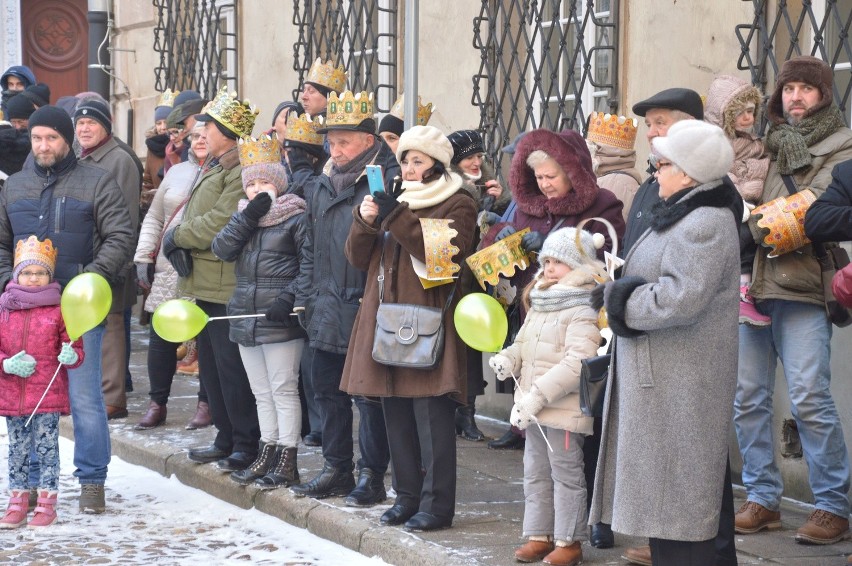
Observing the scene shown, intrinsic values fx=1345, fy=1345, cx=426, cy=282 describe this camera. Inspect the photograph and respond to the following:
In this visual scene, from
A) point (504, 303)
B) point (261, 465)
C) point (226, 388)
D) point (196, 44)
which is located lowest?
point (261, 465)

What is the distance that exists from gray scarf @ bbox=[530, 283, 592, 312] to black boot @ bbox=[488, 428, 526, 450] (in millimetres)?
2571

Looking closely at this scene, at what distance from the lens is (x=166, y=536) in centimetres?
634

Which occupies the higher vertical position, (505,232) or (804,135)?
(804,135)

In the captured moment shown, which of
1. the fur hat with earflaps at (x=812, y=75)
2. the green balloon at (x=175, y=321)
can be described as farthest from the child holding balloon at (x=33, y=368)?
the fur hat with earflaps at (x=812, y=75)

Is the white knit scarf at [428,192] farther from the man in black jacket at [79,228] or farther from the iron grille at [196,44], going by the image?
the iron grille at [196,44]

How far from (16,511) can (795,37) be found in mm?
4527

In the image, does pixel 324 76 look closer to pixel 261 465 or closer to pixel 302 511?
pixel 261 465

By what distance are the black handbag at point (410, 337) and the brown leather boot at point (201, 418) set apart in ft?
9.79

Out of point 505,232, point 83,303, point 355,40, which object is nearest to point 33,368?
point 83,303

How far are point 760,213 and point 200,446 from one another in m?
3.91

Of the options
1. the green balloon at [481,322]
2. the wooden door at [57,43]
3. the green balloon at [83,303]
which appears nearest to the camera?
the green balloon at [481,322]

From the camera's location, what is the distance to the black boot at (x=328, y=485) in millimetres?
6578

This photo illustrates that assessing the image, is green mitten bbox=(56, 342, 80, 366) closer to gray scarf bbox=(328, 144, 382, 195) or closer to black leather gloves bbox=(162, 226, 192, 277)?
black leather gloves bbox=(162, 226, 192, 277)

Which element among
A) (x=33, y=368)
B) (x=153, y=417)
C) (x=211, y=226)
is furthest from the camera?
(x=153, y=417)
